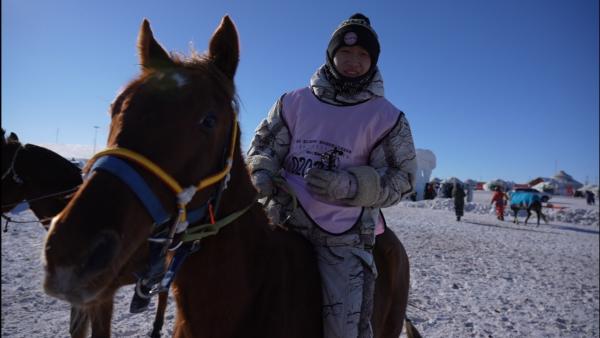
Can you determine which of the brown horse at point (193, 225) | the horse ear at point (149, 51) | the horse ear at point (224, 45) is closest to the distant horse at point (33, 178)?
the horse ear at point (149, 51)

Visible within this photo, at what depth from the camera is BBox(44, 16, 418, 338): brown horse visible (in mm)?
1091

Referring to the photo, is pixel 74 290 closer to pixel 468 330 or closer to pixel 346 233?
pixel 346 233

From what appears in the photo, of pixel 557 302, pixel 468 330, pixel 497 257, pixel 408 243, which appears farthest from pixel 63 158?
pixel 497 257

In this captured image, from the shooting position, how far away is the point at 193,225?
60.5 inches

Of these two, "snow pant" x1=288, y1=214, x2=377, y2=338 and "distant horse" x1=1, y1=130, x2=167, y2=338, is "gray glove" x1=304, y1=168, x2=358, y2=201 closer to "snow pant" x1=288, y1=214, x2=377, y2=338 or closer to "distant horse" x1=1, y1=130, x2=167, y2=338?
"snow pant" x1=288, y1=214, x2=377, y2=338

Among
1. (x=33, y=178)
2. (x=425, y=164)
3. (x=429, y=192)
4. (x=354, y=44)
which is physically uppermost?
(x=425, y=164)

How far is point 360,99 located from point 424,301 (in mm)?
5336

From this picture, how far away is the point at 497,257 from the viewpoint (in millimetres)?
10766

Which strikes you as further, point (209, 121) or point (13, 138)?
point (13, 138)

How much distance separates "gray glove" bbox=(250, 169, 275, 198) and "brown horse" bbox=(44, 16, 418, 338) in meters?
0.28

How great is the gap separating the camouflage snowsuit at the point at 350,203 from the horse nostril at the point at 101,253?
1252 mm

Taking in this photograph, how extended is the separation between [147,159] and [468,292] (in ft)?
25.1

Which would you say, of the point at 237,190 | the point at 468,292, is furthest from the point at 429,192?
the point at 237,190

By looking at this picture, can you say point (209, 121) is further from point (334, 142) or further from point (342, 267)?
point (342, 267)
